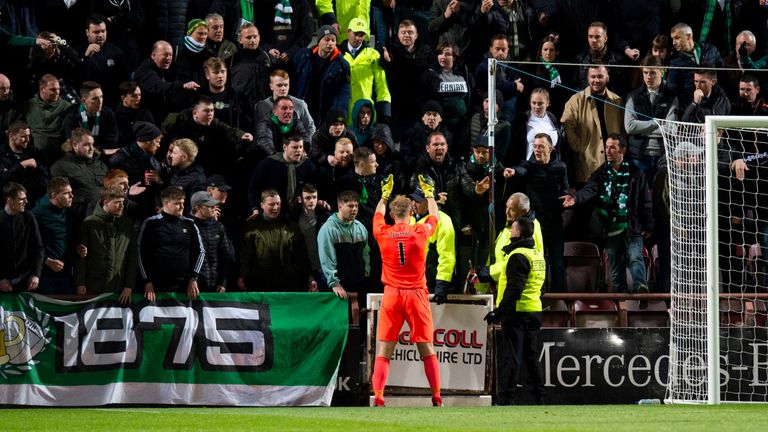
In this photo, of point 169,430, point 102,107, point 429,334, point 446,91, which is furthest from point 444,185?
point 169,430

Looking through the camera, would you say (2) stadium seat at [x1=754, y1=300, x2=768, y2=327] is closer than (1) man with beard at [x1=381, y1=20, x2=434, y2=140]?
Yes

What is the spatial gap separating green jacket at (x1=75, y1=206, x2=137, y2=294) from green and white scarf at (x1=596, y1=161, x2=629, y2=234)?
5.28 meters

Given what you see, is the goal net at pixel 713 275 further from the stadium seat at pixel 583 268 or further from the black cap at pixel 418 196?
the black cap at pixel 418 196

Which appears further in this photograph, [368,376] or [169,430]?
[368,376]

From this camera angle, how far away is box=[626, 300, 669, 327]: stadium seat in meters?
14.2

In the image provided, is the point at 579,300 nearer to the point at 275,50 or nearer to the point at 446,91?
the point at 446,91

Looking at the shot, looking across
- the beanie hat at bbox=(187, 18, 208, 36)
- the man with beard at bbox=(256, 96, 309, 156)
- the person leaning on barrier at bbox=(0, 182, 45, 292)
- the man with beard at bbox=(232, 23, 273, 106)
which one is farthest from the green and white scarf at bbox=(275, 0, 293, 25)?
the person leaning on barrier at bbox=(0, 182, 45, 292)

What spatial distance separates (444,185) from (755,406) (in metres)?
4.44

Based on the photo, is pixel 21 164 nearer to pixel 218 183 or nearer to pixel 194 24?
pixel 218 183

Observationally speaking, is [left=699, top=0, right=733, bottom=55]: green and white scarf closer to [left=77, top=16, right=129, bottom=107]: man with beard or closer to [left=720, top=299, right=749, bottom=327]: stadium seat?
[left=720, top=299, right=749, bottom=327]: stadium seat

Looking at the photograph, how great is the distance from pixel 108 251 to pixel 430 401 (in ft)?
11.6

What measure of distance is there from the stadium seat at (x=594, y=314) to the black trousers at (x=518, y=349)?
1.28 meters

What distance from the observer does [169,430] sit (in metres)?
8.82

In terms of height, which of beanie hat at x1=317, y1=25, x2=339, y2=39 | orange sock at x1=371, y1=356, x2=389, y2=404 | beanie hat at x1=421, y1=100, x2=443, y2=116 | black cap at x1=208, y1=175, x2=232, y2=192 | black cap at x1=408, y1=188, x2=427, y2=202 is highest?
beanie hat at x1=317, y1=25, x2=339, y2=39
